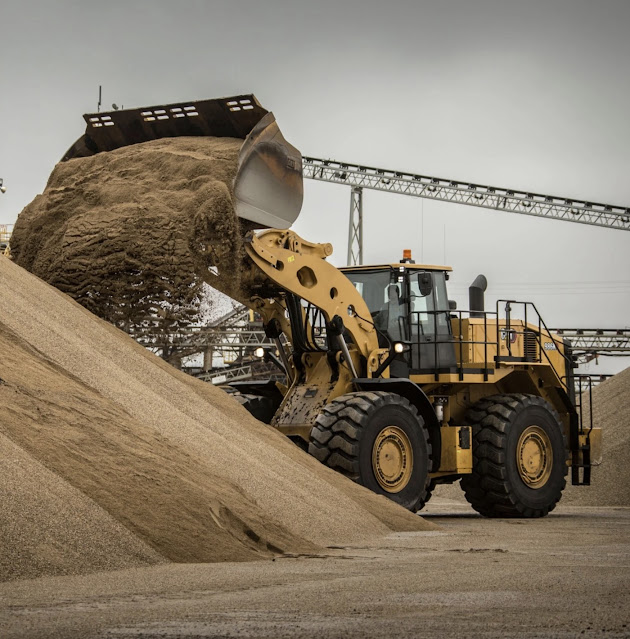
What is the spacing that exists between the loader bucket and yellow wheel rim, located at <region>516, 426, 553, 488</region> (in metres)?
4.41

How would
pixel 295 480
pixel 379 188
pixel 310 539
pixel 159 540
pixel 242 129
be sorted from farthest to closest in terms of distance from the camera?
pixel 379 188 < pixel 242 129 < pixel 295 480 < pixel 310 539 < pixel 159 540

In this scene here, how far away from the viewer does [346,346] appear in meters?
13.4

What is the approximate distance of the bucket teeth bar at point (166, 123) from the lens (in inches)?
506

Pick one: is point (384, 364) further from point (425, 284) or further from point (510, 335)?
point (510, 335)

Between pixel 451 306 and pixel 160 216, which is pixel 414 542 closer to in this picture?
pixel 160 216

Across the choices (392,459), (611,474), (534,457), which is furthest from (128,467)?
(611,474)

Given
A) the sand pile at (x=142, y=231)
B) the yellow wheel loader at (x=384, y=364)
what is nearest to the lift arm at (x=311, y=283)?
the yellow wheel loader at (x=384, y=364)

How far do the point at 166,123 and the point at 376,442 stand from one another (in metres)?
4.44

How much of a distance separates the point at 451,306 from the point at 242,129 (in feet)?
12.0

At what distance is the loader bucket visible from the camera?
479 inches

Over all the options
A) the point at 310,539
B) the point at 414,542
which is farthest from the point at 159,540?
the point at 414,542

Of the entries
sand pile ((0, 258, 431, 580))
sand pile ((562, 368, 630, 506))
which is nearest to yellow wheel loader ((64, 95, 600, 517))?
sand pile ((0, 258, 431, 580))

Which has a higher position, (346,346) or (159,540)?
(346,346)

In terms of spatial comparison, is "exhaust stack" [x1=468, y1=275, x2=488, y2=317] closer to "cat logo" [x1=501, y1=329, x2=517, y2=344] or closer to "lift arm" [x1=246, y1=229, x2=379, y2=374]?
"cat logo" [x1=501, y1=329, x2=517, y2=344]
